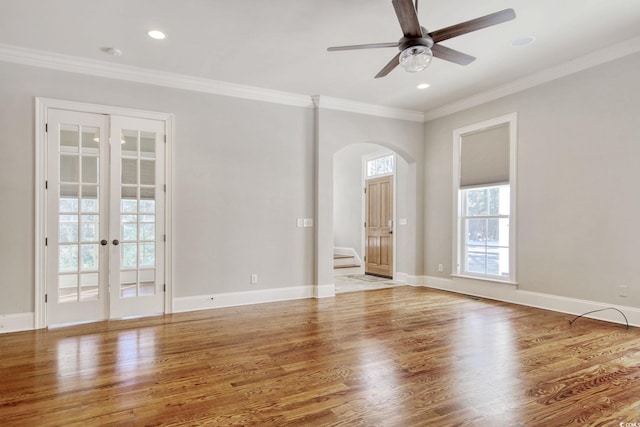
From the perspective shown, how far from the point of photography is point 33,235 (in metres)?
3.97

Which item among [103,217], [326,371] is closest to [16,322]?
[103,217]

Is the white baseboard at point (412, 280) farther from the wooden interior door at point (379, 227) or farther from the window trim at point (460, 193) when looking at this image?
the window trim at point (460, 193)

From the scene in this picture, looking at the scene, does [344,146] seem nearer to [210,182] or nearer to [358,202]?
[210,182]

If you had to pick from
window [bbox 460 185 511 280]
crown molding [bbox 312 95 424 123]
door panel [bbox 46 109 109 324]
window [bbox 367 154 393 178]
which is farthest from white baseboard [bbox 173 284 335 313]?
window [bbox 367 154 393 178]

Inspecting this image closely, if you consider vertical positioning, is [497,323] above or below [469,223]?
below

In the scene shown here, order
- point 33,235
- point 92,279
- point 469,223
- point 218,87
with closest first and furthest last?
point 33,235 < point 92,279 < point 218,87 < point 469,223

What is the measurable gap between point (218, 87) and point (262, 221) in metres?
1.90

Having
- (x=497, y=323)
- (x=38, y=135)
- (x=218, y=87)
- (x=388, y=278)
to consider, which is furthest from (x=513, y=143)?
(x=38, y=135)

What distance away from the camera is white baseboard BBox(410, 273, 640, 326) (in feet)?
13.3

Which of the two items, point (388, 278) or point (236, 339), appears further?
point (388, 278)

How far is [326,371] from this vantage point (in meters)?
2.79

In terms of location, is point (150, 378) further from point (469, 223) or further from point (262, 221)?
point (469, 223)

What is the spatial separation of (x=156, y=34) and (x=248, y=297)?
11.0 ft

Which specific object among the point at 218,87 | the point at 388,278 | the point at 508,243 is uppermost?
the point at 218,87
